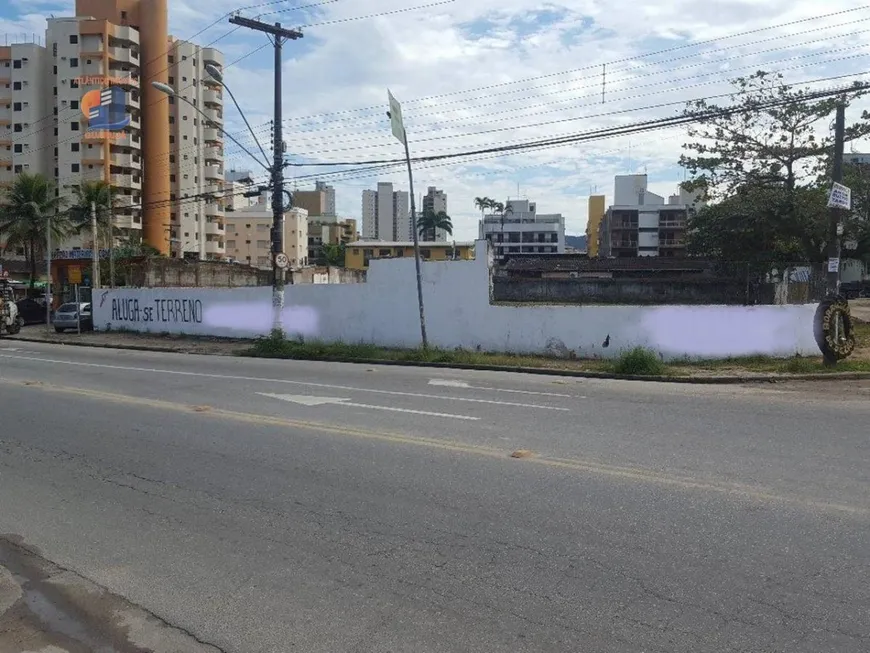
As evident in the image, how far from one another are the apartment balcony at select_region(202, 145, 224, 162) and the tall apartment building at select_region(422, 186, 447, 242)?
123 ft

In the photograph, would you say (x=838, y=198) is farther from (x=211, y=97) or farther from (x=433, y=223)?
(x=433, y=223)

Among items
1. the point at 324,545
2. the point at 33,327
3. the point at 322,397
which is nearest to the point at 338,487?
the point at 324,545

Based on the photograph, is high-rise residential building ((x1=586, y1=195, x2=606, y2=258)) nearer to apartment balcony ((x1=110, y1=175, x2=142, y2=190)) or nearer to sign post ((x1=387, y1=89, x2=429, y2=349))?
apartment balcony ((x1=110, y1=175, x2=142, y2=190))

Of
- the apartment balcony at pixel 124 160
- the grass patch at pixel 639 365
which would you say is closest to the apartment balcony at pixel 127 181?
the apartment balcony at pixel 124 160

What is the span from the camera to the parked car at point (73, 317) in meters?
33.8

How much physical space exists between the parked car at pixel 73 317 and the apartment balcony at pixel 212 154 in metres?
56.2

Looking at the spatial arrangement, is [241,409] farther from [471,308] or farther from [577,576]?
[471,308]

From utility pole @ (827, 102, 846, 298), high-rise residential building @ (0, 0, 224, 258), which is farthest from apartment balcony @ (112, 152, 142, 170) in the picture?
utility pole @ (827, 102, 846, 298)

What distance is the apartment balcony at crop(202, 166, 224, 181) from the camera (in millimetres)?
86912

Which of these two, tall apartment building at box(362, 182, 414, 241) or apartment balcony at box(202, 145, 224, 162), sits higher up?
tall apartment building at box(362, 182, 414, 241)

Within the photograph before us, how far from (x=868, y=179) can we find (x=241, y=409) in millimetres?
37407

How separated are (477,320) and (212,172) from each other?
74501mm

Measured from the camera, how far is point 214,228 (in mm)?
90750

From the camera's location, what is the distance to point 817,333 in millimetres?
16578
